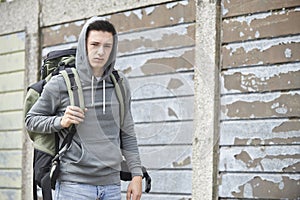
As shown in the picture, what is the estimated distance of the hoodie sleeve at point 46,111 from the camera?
3357mm

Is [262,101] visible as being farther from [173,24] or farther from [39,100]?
[39,100]

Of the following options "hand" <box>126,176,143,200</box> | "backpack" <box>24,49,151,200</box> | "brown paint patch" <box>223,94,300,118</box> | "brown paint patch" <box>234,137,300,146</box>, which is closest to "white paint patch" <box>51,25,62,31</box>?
"brown paint patch" <box>223,94,300,118</box>

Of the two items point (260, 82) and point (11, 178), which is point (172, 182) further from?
point (11, 178)

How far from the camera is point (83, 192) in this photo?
3.31 m

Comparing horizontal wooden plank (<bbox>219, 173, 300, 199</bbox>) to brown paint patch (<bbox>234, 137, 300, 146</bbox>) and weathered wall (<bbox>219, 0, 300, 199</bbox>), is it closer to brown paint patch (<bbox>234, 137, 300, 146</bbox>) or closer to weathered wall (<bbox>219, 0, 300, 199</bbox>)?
weathered wall (<bbox>219, 0, 300, 199</bbox>)

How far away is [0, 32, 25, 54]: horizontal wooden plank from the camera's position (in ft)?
23.7

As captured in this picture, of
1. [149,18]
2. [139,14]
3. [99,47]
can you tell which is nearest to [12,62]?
[139,14]

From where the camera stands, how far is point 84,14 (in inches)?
252

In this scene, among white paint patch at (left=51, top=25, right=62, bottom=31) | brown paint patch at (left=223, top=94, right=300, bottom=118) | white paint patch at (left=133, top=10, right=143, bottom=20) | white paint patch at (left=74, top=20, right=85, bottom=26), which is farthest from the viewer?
white paint patch at (left=51, top=25, right=62, bottom=31)

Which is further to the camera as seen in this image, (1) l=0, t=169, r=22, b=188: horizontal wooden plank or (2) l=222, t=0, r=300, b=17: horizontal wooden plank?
(1) l=0, t=169, r=22, b=188: horizontal wooden plank

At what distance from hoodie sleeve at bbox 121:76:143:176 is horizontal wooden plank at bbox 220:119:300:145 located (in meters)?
1.46

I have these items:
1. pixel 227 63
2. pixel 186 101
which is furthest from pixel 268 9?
pixel 186 101

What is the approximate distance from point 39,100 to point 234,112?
1.97 meters

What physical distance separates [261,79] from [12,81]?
327 centimetres
